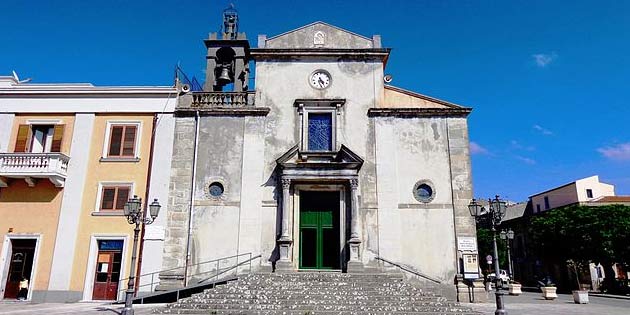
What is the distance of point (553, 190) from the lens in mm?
49594

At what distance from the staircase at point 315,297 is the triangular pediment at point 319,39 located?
414 inches

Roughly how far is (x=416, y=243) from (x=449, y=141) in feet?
15.5

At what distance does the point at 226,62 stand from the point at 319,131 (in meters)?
6.23

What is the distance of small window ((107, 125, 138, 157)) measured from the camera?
1914cm

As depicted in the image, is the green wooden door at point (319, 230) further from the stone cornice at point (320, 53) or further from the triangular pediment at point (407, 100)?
the stone cornice at point (320, 53)

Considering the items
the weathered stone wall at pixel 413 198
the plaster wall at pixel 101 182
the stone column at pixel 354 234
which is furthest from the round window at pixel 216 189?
the weathered stone wall at pixel 413 198

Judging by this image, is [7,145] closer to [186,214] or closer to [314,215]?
[186,214]

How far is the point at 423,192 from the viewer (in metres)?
18.5

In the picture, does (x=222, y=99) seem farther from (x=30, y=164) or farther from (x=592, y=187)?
(x=592, y=187)

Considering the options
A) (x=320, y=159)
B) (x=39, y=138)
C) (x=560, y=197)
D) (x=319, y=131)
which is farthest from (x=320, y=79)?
(x=560, y=197)

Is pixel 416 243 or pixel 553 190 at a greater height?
pixel 553 190

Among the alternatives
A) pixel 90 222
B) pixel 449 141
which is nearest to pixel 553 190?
pixel 449 141

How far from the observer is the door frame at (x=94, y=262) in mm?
17453

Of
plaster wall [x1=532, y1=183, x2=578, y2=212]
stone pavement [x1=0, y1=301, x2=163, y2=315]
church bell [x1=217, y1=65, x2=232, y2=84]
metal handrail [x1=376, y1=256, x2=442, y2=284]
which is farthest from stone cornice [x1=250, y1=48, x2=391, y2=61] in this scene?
plaster wall [x1=532, y1=183, x2=578, y2=212]
